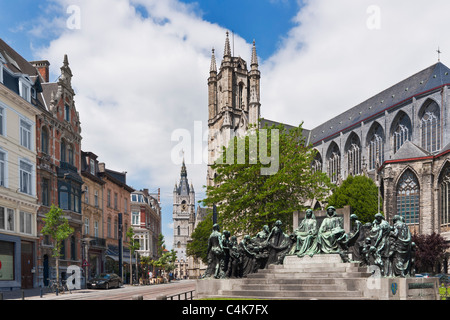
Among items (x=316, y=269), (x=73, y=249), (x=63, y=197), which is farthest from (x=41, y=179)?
(x=316, y=269)

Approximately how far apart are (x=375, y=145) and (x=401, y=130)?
656 cm

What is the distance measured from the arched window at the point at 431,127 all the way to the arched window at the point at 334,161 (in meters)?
22.7

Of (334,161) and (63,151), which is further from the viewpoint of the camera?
(334,161)

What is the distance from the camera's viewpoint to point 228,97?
102375 millimetres

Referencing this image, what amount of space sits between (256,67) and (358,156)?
34.3 m

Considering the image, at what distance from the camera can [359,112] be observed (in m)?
85.8

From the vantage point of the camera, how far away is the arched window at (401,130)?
226 ft

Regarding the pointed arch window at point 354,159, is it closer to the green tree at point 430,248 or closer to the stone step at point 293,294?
the green tree at point 430,248

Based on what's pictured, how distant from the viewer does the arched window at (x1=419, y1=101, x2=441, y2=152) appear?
61675 mm

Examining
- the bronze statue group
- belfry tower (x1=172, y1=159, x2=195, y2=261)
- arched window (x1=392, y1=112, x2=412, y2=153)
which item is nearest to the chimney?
the bronze statue group

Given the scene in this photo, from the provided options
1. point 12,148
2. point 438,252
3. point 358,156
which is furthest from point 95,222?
point 358,156

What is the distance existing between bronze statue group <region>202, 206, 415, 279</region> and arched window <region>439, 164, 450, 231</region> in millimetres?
36865

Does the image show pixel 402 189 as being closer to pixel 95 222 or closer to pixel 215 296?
pixel 95 222

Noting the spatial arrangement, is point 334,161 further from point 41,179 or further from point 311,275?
point 311,275
